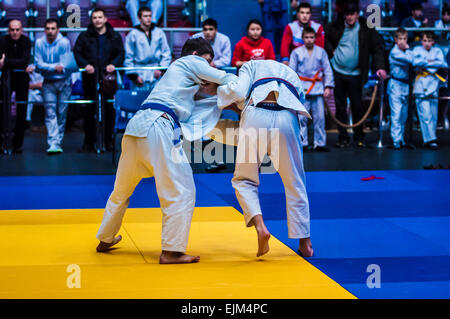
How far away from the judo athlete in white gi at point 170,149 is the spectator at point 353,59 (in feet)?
19.4

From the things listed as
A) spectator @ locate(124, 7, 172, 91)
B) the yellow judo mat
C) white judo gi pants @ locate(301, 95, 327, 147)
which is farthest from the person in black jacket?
the yellow judo mat

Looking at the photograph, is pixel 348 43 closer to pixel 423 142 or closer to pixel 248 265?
pixel 423 142

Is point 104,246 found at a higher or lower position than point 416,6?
lower

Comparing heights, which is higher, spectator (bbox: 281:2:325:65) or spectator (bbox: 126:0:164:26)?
spectator (bbox: 126:0:164:26)

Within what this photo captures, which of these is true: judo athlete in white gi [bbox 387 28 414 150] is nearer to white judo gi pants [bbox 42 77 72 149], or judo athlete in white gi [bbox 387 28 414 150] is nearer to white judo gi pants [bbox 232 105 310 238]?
white judo gi pants [bbox 42 77 72 149]

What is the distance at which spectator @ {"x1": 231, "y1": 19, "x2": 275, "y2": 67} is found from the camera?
368 inches

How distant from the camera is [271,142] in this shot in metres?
4.49

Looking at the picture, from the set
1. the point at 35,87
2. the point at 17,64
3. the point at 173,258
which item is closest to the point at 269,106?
the point at 173,258

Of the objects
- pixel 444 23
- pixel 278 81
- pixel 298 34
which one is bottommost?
pixel 278 81

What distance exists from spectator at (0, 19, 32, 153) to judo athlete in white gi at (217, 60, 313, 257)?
5818mm

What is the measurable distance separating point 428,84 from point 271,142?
6472 millimetres

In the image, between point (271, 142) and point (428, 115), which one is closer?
point (271, 142)

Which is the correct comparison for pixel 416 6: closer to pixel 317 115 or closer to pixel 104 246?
pixel 317 115
